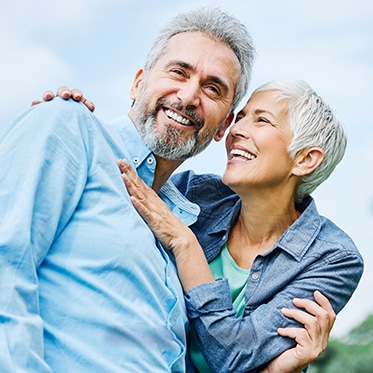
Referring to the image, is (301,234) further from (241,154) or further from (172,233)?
(172,233)

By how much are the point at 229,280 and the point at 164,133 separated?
2.43ft

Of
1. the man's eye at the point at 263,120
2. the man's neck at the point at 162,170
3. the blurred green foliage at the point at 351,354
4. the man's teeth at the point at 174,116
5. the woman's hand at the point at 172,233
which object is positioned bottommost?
the blurred green foliage at the point at 351,354

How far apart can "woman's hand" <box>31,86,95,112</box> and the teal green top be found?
3.45ft

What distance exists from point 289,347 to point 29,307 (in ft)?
4.26

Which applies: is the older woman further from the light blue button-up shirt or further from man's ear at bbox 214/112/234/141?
the light blue button-up shirt

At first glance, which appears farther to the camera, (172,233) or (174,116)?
(174,116)

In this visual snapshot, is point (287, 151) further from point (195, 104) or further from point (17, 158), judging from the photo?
point (17, 158)

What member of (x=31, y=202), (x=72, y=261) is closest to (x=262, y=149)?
(x=72, y=261)

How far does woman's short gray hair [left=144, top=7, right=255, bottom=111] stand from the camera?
10.7 ft

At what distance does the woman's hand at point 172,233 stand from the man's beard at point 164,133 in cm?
20

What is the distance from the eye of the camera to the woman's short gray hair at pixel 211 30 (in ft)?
10.7

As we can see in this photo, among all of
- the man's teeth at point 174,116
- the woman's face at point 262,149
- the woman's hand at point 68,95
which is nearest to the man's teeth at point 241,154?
the woman's face at point 262,149

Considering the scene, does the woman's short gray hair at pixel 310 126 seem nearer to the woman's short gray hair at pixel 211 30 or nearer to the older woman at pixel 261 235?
the older woman at pixel 261 235

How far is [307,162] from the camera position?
3.55 meters
